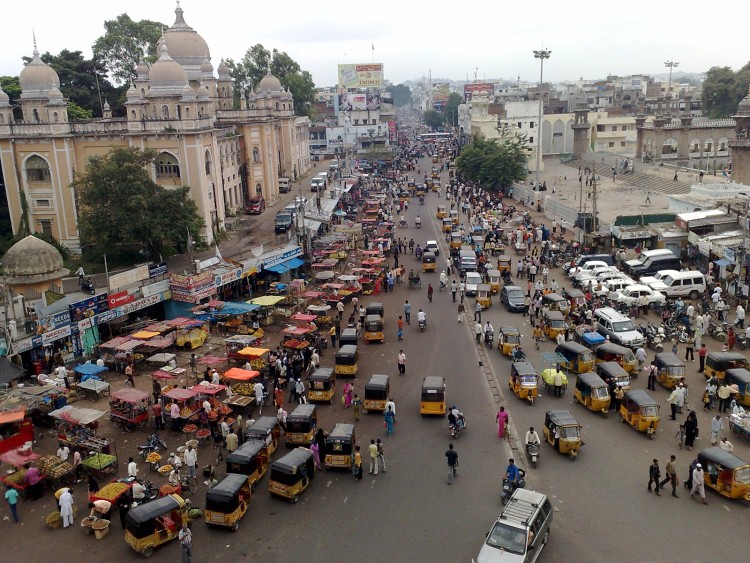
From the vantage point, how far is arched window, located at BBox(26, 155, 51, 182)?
41.4m

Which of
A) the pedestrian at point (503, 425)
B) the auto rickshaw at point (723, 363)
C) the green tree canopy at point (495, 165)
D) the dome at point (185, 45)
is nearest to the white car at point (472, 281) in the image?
the auto rickshaw at point (723, 363)

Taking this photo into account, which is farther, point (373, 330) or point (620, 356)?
point (373, 330)

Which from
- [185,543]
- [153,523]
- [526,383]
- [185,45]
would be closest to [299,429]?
[153,523]

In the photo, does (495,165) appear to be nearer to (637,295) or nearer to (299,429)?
(637,295)

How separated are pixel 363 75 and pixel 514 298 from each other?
3710 inches

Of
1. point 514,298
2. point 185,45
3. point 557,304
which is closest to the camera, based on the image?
point 557,304

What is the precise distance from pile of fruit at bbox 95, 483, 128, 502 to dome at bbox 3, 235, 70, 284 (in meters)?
13.9

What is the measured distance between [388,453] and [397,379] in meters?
5.26

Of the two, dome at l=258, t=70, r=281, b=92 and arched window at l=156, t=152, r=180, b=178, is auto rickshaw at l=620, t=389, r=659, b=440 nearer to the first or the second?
arched window at l=156, t=152, r=180, b=178

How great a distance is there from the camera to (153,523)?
13.8m

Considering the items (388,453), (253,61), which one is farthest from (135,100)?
(253,61)

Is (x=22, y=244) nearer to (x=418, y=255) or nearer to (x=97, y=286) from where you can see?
(x=97, y=286)

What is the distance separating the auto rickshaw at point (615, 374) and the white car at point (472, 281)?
38.4 feet

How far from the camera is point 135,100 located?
132ft
